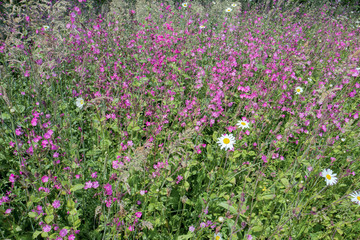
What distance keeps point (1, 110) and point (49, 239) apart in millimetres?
1649

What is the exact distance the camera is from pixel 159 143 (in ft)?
8.20

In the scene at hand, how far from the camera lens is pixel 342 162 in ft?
9.32

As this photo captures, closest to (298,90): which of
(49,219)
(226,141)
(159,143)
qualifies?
(226,141)

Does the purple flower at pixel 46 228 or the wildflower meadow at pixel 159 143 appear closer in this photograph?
the purple flower at pixel 46 228

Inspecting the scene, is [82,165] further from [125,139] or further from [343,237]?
[343,237]

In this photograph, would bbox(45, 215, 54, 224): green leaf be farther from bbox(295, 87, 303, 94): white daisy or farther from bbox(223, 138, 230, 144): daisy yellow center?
bbox(295, 87, 303, 94): white daisy

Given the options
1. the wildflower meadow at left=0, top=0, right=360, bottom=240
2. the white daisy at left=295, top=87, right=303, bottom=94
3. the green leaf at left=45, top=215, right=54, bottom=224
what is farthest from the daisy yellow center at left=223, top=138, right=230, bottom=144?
the white daisy at left=295, top=87, right=303, bottom=94

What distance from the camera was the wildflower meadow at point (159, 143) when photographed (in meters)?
1.70

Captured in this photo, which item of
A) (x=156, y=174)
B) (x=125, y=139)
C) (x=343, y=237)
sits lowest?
(x=343, y=237)

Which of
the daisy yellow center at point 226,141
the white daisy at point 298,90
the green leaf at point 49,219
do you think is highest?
the white daisy at point 298,90

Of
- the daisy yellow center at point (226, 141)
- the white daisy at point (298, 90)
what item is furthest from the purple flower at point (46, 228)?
the white daisy at point (298, 90)

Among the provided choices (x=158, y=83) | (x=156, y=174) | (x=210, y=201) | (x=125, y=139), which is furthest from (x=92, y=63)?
(x=210, y=201)

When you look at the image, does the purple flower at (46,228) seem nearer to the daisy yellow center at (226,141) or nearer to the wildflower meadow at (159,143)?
the wildflower meadow at (159,143)

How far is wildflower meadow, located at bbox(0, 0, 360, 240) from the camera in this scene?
170cm
